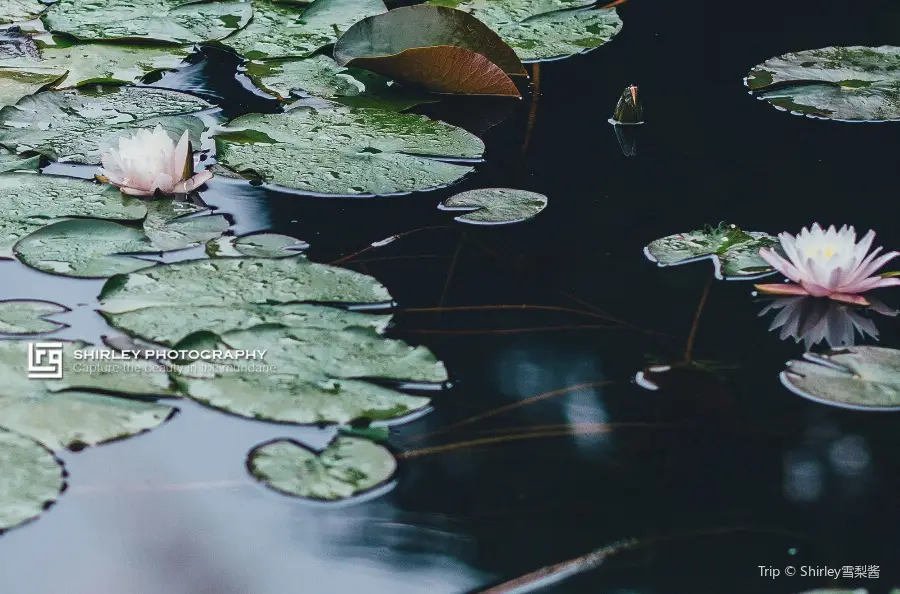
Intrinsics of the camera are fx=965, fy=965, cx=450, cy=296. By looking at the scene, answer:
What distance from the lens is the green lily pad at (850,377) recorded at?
Answer: 1350mm

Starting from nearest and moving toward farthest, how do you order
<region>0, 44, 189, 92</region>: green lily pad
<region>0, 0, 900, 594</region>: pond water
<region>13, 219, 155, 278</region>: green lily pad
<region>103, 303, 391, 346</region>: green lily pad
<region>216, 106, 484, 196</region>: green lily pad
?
<region>0, 0, 900, 594</region>: pond water, <region>103, 303, 391, 346</region>: green lily pad, <region>13, 219, 155, 278</region>: green lily pad, <region>216, 106, 484, 196</region>: green lily pad, <region>0, 44, 189, 92</region>: green lily pad

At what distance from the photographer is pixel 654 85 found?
261 cm

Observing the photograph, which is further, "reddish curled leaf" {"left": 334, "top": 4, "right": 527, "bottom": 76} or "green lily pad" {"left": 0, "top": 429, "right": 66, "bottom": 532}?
"reddish curled leaf" {"left": 334, "top": 4, "right": 527, "bottom": 76}

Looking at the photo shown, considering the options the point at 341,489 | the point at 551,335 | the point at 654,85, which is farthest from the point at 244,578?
the point at 654,85

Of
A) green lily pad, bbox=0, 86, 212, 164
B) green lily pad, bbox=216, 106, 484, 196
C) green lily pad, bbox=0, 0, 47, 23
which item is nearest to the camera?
green lily pad, bbox=216, 106, 484, 196

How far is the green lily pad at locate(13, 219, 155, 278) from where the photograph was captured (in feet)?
5.46

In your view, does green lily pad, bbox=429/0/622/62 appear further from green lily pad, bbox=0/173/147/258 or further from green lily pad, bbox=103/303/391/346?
green lily pad, bbox=103/303/391/346

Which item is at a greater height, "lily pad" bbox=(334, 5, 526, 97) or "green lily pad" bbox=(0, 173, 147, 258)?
"lily pad" bbox=(334, 5, 526, 97)

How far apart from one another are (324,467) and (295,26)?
1.99 metres

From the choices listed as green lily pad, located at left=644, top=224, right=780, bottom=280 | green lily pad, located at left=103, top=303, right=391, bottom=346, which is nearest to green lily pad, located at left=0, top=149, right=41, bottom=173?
green lily pad, located at left=103, top=303, right=391, bottom=346

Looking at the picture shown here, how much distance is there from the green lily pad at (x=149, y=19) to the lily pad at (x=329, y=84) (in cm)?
31

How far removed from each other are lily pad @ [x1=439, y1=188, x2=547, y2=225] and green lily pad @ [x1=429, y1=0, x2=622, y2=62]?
92 centimetres

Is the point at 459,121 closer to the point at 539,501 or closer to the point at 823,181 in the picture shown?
the point at 823,181

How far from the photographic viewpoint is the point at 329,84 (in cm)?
254
